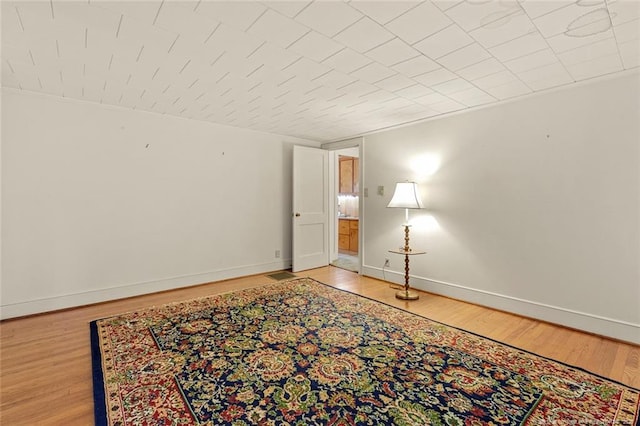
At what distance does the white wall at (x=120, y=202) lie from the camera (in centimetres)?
307

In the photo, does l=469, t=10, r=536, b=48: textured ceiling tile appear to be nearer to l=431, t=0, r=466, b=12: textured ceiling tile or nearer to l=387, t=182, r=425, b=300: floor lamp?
l=431, t=0, r=466, b=12: textured ceiling tile

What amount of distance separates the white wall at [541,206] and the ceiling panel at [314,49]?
36cm

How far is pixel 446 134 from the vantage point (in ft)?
12.3

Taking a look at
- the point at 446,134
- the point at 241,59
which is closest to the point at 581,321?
the point at 446,134

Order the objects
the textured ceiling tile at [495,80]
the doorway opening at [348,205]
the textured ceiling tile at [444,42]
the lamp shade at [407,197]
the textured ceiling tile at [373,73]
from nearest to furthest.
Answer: the textured ceiling tile at [444,42]
the textured ceiling tile at [373,73]
the textured ceiling tile at [495,80]
the lamp shade at [407,197]
the doorway opening at [348,205]

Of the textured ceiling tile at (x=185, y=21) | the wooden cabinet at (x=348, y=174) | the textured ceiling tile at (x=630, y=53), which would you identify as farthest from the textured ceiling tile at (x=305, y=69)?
the wooden cabinet at (x=348, y=174)

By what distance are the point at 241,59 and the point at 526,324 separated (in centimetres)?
366

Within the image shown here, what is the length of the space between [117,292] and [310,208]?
10.1 feet

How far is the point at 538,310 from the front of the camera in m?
3.02

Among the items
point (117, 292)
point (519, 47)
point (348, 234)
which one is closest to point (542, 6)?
point (519, 47)

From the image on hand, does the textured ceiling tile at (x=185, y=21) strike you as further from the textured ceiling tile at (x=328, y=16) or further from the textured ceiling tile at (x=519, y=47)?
the textured ceiling tile at (x=519, y=47)

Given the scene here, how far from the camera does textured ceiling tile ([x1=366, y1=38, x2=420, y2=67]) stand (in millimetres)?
2066

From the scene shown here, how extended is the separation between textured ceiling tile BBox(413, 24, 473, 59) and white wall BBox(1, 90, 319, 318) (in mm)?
3223

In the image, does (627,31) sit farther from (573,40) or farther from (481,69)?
(481,69)
